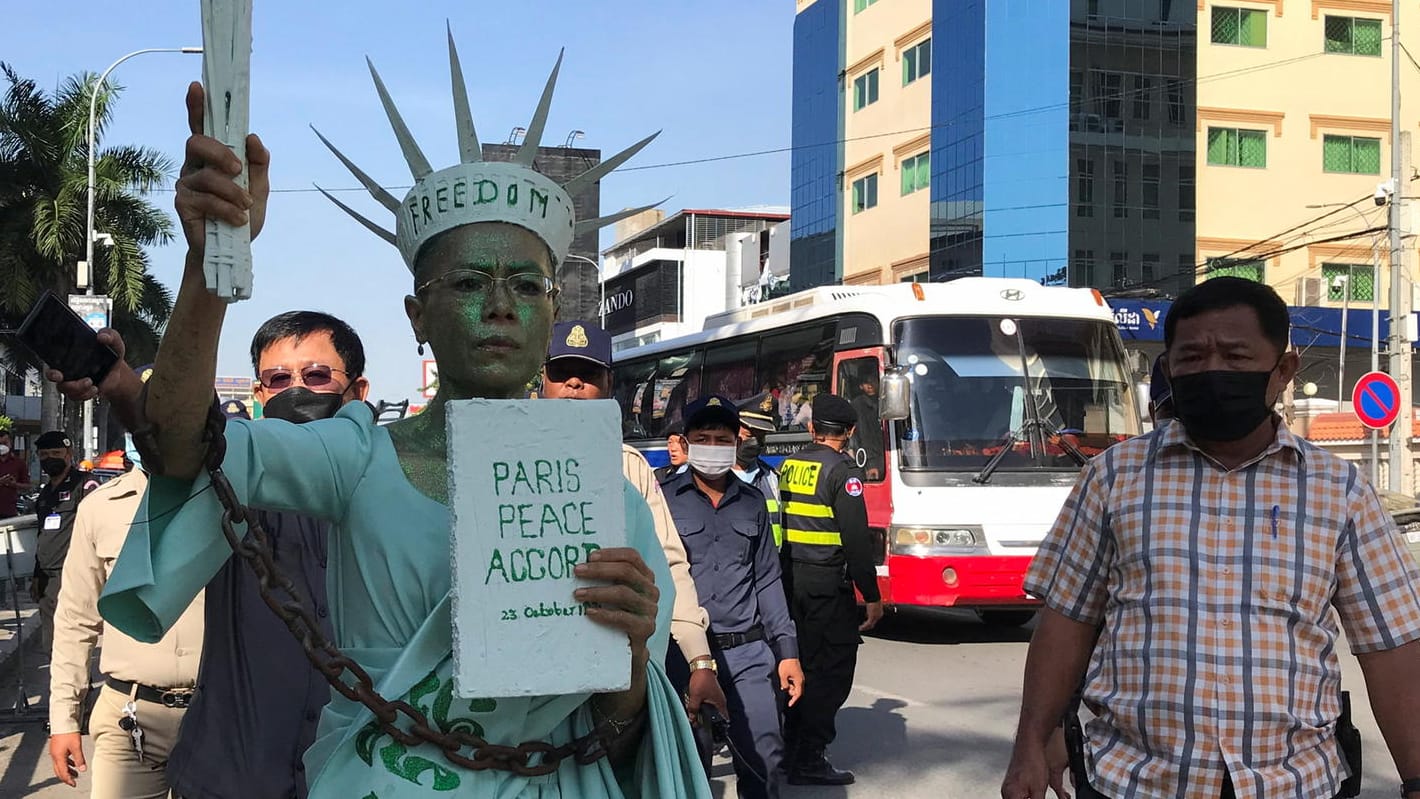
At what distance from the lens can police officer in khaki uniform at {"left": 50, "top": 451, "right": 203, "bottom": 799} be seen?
3.88 metres

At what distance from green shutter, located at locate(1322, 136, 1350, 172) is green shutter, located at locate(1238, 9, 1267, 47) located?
10.2 ft

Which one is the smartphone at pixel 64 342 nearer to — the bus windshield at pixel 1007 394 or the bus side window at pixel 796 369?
the bus windshield at pixel 1007 394

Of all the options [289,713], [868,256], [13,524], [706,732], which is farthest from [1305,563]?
[868,256]

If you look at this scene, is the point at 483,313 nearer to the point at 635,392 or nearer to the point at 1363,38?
the point at 635,392

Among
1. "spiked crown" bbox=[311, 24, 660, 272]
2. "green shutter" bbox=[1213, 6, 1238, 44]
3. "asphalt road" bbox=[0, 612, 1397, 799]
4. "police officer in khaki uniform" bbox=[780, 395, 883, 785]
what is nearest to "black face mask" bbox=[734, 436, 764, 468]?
"police officer in khaki uniform" bbox=[780, 395, 883, 785]

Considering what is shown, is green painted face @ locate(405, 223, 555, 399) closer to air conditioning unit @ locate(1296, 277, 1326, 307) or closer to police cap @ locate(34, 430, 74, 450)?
police cap @ locate(34, 430, 74, 450)

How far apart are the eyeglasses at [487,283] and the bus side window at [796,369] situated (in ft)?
36.3

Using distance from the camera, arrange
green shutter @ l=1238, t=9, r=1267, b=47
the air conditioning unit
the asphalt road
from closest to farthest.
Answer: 1. the asphalt road
2. the air conditioning unit
3. green shutter @ l=1238, t=9, r=1267, b=47

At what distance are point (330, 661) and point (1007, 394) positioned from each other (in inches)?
426

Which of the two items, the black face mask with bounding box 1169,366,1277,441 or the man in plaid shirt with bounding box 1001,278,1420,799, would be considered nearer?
the man in plaid shirt with bounding box 1001,278,1420,799

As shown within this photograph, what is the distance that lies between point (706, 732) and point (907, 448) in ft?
23.0

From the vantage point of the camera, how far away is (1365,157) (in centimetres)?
3684

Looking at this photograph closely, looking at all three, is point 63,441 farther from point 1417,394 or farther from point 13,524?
point 1417,394

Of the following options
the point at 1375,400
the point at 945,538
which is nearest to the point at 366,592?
the point at 945,538
